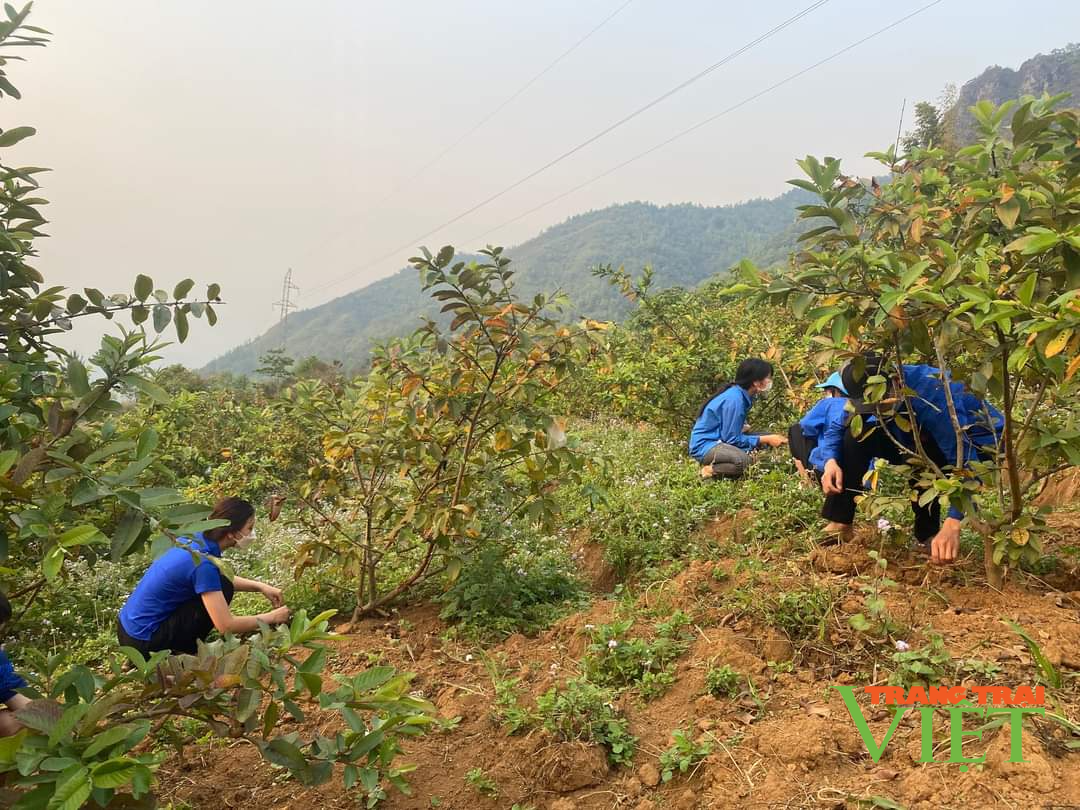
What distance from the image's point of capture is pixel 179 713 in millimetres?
1462

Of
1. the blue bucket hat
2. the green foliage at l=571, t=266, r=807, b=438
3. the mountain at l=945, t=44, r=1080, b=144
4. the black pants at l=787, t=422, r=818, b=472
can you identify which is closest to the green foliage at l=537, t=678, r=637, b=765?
the blue bucket hat

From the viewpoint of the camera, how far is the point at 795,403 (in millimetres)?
6016

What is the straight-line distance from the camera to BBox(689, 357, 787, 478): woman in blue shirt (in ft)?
16.9

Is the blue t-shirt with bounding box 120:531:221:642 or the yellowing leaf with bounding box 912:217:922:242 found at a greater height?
the yellowing leaf with bounding box 912:217:922:242

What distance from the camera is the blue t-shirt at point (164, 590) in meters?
3.13

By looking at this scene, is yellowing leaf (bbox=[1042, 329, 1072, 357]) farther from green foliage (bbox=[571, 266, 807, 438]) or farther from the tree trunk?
green foliage (bbox=[571, 266, 807, 438])

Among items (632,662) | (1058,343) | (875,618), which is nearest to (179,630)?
(632,662)

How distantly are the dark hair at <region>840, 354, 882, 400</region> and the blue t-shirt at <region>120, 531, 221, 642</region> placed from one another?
9.53 ft

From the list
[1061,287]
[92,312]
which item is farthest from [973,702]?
[92,312]

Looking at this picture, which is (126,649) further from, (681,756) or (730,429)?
(730,429)

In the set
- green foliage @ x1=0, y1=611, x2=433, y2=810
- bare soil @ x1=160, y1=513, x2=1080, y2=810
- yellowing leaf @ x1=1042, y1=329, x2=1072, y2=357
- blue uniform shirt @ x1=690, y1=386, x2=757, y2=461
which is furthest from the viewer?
blue uniform shirt @ x1=690, y1=386, x2=757, y2=461

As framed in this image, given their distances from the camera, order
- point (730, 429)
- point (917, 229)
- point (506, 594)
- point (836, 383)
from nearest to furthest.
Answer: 1. point (917, 229)
2. point (506, 594)
3. point (836, 383)
4. point (730, 429)

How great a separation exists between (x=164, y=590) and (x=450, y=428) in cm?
153

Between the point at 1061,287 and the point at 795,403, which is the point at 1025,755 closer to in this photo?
the point at 1061,287
